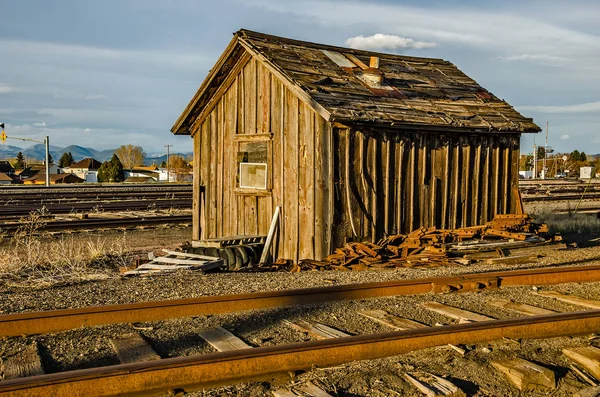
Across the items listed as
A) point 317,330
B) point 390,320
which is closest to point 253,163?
point 390,320

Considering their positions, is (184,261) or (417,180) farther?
(417,180)

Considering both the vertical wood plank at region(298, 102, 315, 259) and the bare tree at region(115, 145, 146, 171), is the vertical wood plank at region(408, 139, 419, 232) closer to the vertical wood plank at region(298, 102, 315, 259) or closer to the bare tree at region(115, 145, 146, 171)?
the vertical wood plank at region(298, 102, 315, 259)

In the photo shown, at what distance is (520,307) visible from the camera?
25.2ft

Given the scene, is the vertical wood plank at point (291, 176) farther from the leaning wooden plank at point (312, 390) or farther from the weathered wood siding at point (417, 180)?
the leaning wooden plank at point (312, 390)

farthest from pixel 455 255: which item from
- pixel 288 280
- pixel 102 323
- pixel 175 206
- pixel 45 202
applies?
pixel 45 202

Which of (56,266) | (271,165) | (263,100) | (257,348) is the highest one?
(263,100)

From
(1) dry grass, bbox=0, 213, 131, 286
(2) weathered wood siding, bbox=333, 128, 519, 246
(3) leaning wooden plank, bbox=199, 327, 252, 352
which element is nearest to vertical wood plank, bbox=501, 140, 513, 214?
(2) weathered wood siding, bbox=333, 128, 519, 246

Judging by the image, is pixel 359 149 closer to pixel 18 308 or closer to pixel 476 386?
pixel 18 308

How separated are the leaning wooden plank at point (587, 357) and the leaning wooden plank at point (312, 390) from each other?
224 cm

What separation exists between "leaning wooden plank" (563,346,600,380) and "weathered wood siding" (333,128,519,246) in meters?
7.41

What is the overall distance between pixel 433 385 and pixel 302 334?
1874 mm

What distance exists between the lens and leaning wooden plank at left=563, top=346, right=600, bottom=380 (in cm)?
530

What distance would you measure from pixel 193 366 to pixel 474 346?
100 inches

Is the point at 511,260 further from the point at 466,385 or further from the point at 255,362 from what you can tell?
the point at 255,362
